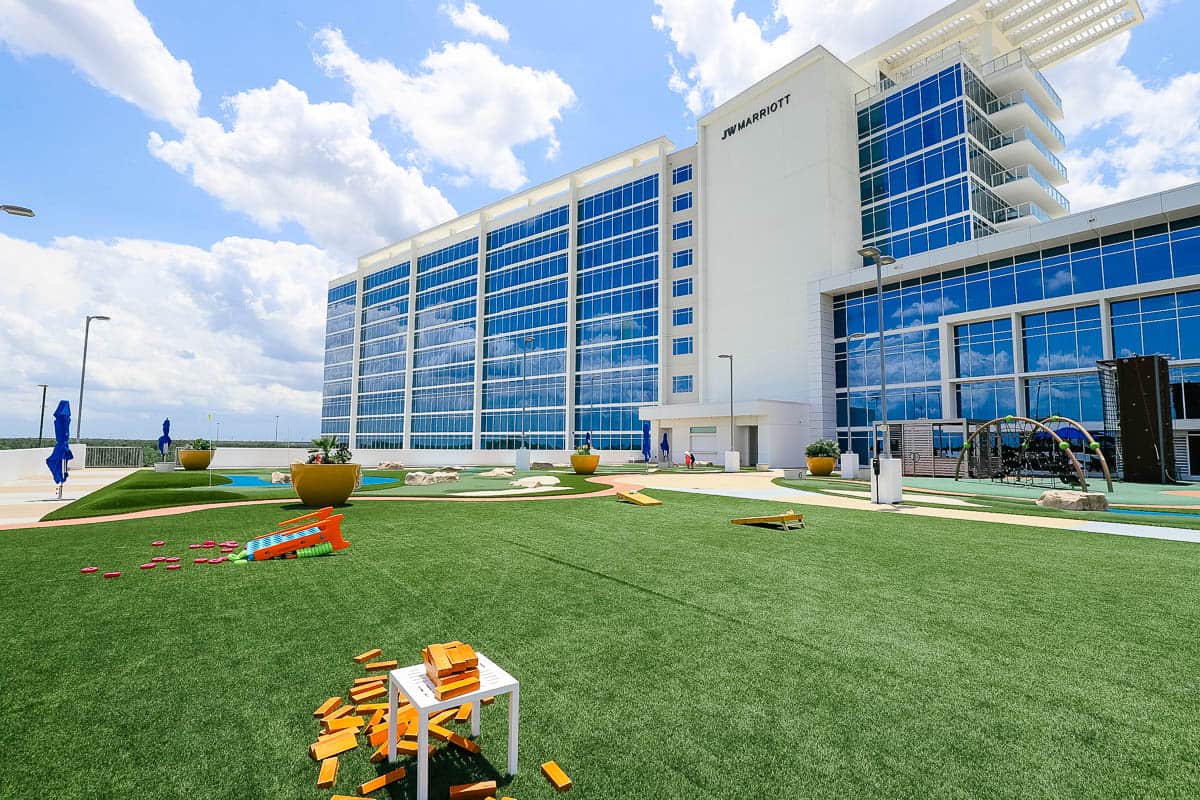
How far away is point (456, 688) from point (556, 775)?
696 millimetres

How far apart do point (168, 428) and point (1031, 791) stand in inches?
1633

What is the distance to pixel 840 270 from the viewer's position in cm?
4531

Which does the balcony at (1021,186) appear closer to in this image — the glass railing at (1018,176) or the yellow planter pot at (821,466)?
the glass railing at (1018,176)

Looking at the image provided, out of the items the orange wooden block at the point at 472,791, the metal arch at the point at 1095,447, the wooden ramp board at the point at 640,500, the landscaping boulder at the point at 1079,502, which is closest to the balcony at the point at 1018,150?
the metal arch at the point at 1095,447

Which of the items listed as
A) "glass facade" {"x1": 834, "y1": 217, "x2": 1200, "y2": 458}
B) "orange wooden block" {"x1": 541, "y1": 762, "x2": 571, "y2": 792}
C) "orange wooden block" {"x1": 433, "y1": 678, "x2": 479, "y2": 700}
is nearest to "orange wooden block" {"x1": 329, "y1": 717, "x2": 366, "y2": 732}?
"orange wooden block" {"x1": 433, "y1": 678, "x2": 479, "y2": 700}

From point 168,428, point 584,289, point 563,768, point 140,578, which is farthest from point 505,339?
point 563,768

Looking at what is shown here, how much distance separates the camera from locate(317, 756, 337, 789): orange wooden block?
302cm

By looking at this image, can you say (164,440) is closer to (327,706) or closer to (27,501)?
(27,501)

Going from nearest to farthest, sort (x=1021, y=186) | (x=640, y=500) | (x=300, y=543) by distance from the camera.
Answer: (x=300, y=543), (x=640, y=500), (x=1021, y=186)

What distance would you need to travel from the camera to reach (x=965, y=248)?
1458 inches

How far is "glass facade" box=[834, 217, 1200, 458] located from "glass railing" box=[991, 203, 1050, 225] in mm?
10123

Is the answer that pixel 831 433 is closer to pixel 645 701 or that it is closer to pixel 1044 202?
pixel 1044 202

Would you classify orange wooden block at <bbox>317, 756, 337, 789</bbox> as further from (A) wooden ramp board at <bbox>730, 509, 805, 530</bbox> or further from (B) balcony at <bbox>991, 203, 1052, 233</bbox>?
(B) balcony at <bbox>991, 203, 1052, 233</bbox>

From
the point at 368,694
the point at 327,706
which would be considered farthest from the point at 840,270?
the point at 327,706
